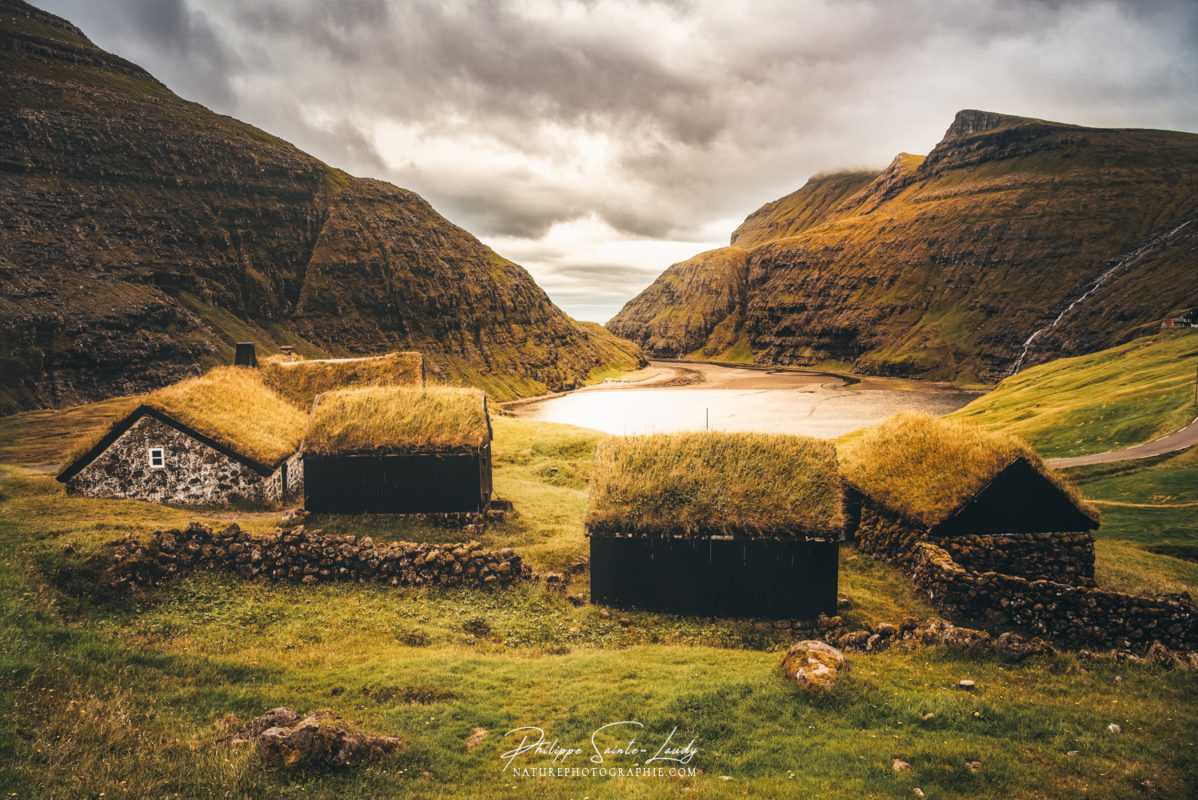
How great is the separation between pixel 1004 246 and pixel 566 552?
206 metres

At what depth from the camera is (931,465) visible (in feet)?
72.8

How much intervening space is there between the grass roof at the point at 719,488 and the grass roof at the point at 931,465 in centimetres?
440

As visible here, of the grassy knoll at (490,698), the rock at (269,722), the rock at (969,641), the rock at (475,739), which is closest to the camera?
the grassy knoll at (490,698)

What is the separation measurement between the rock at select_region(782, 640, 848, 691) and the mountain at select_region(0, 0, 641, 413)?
102m

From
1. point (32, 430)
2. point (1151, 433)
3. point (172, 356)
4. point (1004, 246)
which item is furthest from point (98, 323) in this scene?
point (1004, 246)

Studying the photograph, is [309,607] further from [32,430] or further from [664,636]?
[32,430]

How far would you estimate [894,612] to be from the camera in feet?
61.6

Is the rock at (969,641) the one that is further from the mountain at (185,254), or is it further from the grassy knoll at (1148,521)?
the mountain at (185,254)

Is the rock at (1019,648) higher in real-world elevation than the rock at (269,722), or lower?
lower

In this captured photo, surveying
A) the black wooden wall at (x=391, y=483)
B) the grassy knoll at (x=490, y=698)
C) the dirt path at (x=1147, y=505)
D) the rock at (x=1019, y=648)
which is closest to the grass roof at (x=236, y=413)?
the black wooden wall at (x=391, y=483)

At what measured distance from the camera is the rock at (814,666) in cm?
1079

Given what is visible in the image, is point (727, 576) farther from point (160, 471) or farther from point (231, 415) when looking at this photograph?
point (160, 471)

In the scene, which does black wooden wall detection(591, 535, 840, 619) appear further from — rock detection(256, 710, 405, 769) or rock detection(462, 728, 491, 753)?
rock detection(256, 710, 405, 769)
